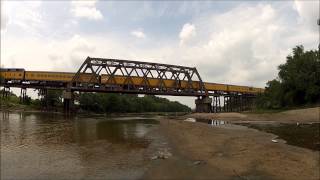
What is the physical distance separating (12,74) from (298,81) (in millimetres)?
75171

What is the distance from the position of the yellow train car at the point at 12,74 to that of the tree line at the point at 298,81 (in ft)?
224

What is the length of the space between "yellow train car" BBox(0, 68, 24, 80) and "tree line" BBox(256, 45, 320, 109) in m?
68.1

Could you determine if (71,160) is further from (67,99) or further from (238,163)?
(67,99)

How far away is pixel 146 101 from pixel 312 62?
13725 centimetres

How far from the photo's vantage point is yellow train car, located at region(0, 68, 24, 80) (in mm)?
96688

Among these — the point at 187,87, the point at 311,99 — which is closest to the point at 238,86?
the point at 187,87

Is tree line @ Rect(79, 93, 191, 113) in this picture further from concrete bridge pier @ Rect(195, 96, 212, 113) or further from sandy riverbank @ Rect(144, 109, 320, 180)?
sandy riverbank @ Rect(144, 109, 320, 180)

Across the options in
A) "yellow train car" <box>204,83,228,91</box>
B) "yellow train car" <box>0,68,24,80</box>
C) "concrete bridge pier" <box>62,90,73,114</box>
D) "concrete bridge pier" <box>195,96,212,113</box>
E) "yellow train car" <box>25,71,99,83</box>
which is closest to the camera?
"concrete bridge pier" <box>62,90,73,114</box>

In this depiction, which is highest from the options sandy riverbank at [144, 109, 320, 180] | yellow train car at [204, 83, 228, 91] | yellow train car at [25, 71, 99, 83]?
yellow train car at [25, 71, 99, 83]

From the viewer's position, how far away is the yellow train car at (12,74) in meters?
96.7

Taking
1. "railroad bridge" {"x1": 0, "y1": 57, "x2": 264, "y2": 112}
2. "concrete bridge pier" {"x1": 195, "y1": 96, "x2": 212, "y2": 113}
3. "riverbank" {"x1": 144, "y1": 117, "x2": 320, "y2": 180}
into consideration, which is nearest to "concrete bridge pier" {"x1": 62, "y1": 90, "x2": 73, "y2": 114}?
"railroad bridge" {"x1": 0, "y1": 57, "x2": 264, "y2": 112}

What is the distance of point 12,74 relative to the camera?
96.9m

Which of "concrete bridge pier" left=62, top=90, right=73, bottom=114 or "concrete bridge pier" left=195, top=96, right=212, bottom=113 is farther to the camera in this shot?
"concrete bridge pier" left=195, top=96, right=212, bottom=113

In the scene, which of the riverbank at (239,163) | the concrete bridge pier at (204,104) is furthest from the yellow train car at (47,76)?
the riverbank at (239,163)
